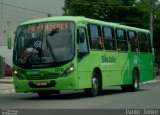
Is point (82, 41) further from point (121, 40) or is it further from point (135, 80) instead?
point (135, 80)

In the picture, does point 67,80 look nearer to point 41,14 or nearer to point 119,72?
point 119,72

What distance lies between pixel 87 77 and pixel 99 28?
8.74 feet

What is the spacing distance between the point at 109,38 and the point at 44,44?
14.3 feet

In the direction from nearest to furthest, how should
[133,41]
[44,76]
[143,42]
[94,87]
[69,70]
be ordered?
[69,70]
[44,76]
[94,87]
[133,41]
[143,42]

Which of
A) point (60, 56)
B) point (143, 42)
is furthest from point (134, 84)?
point (60, 56)

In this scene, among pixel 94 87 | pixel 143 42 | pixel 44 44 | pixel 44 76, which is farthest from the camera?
pixel 143 42

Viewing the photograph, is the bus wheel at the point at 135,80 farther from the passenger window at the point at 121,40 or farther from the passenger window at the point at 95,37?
the passenger window at the point at 95,37

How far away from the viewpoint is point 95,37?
23234 mm

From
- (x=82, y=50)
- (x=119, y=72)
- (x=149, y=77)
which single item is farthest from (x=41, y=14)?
(x=82, y=50)

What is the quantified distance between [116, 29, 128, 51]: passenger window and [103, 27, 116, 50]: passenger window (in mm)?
662

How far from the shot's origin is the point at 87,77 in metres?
22.2

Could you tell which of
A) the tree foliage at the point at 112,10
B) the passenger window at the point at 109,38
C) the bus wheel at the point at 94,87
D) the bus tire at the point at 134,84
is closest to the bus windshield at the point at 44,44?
the bus wheel at the point at 94,87

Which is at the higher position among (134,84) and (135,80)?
(135,80)

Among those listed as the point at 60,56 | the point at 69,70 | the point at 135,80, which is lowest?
the point at 135,80
